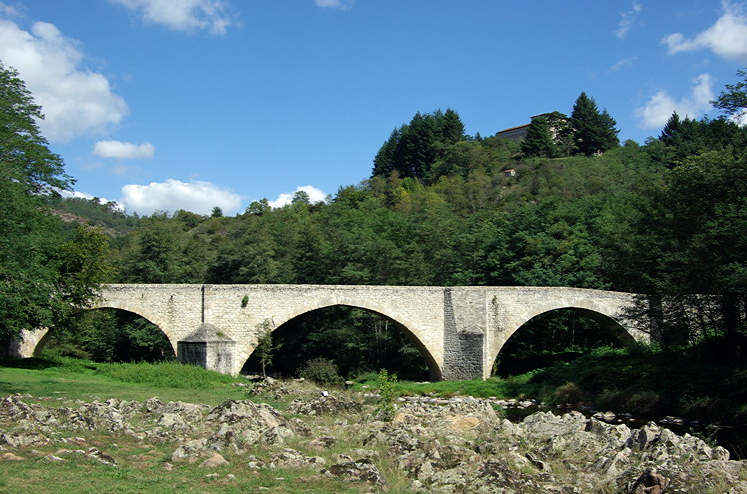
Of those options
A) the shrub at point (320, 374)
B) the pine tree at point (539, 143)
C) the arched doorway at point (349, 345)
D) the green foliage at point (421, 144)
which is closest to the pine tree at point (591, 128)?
the pine tree at point (539, 143)

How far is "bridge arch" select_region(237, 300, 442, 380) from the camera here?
76.4ft

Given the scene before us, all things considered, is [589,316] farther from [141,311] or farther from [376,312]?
[141,311]

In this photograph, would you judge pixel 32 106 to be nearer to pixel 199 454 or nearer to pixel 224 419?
pixel 224 419

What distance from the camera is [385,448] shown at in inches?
418

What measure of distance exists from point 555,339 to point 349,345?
33.1 ft

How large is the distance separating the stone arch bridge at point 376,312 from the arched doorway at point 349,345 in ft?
14.3

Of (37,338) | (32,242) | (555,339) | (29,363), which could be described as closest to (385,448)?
(32,242)

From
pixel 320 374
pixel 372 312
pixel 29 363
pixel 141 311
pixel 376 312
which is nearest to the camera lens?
pixel 29 363

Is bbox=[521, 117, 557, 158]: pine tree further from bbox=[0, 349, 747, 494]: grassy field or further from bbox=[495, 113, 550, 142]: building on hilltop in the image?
bbox=[0, 349, 747, 494]: grassy field

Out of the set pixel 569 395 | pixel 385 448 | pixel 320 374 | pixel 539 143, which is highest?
pixel 539 143

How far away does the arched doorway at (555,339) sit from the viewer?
28983mm

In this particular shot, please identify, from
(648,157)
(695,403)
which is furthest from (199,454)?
(648,157)

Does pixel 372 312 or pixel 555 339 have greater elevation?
pixel 372 312

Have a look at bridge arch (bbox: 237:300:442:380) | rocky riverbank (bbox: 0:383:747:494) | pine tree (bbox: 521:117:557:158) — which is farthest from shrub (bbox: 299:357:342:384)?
pine tree (bbox: 521:117:557:158)
